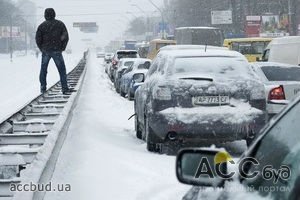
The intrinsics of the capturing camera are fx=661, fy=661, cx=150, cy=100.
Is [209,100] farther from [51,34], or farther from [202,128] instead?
[51,34]

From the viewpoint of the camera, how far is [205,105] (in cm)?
814

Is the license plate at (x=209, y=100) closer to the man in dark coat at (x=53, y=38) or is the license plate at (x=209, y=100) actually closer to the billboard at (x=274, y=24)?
the man in dark coat at (x=53, y=38)

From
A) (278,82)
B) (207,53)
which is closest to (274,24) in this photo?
(278,82)

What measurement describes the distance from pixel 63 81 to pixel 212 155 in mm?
11584

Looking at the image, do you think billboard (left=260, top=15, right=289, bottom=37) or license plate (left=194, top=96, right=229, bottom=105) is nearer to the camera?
license plate (left=194, top=96, right=229, bottom=105)

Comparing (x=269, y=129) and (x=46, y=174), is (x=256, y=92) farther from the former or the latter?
(x=269, y=129)

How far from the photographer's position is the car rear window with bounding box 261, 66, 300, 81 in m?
12.1

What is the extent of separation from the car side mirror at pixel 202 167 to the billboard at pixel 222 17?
82137 mm

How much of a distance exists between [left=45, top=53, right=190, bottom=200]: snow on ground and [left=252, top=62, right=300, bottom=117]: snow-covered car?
2.54m

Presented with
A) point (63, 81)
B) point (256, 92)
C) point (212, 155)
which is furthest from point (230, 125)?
point (63, 81)

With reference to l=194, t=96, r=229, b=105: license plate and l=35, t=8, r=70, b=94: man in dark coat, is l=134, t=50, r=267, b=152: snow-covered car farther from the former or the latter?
l=35, t=8, r=70, b=94: man in dark coat

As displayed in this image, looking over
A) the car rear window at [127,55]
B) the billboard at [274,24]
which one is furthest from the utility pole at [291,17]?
the car rear window at [127,55]

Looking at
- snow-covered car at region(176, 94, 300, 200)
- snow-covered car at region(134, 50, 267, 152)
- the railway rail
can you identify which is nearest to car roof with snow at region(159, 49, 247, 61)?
snow-covered car at region(134, 50, 267, 152)

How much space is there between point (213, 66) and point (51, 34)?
5.90 m
